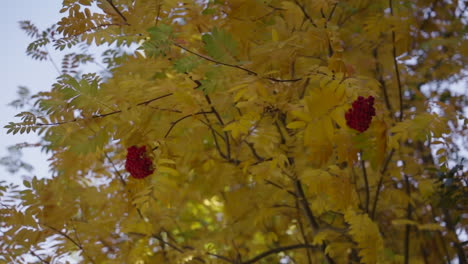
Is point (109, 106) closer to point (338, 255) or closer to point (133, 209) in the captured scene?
point (133, 209)

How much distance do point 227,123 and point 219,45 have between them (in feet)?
1.42

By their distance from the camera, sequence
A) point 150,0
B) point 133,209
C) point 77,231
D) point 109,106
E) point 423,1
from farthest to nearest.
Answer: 1. point 423,1
2. point 77,231
3. point 133,209
4. point 150,0
5. point 109,106

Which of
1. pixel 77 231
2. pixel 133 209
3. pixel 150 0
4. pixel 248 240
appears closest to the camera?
pixel 150 0

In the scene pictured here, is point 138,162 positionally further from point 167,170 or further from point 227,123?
point 227,123

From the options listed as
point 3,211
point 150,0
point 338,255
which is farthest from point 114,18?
point 338,255

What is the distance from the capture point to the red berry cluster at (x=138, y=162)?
4.68 feet

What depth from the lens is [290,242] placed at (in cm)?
255

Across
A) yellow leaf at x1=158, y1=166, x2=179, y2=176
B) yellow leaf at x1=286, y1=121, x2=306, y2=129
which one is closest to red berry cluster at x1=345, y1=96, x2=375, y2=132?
yellow leaf at x1=286, y1=121, x2=306, y2=129

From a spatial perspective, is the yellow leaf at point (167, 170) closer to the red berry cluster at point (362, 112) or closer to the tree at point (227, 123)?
the tree at point (227, 123)

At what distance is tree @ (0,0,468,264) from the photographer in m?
1.29

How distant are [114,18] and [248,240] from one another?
5.65ft

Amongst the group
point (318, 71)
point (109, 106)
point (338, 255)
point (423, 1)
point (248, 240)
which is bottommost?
point (338, 255)

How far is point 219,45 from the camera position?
4.02 ft

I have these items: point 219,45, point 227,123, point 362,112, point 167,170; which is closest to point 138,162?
point 167,170
